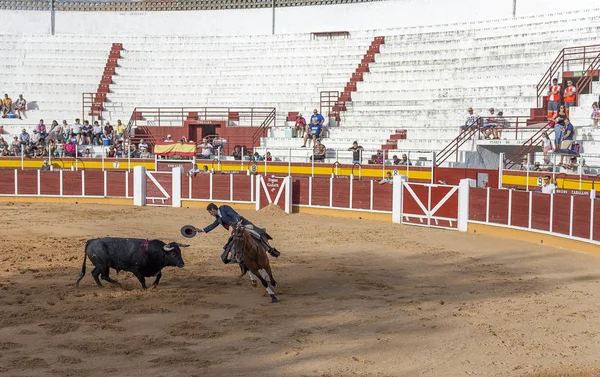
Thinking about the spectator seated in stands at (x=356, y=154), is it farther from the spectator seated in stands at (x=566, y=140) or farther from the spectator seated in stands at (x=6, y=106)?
the spectator seated in stands at (x=6, y=106)

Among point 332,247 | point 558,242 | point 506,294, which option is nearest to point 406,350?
point 506,294

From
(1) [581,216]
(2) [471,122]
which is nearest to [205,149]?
(2) [471,122]

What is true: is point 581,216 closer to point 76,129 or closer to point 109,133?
point 109,133

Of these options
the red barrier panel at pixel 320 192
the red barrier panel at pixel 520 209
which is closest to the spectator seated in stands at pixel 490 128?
the red barrier panel at pixel 320 192

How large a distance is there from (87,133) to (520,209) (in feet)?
62.1

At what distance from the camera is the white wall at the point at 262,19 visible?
3591cm

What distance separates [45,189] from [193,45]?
13.6 metres

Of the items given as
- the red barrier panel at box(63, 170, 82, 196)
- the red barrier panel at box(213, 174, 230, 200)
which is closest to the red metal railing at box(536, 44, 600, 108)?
the red barrier panel at box(213, 174, 230, 200)

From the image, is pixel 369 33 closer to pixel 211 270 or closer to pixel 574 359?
pixel 211 270

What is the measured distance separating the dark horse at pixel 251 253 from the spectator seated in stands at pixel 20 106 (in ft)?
85.2

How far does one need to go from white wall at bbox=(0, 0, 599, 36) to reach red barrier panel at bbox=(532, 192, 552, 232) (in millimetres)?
18025

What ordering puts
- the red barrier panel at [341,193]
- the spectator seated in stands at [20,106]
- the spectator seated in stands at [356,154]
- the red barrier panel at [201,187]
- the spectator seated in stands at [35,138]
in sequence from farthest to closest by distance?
the spectator seated in stands at [20,106] → the spectator seated in stands at [35,138] → the spectator seated in stands at [356,154] → the red barrier panel at [201,187] → the red barrier panel at [341,193]

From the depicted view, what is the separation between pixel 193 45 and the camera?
38469mm

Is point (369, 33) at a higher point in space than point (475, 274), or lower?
higher
